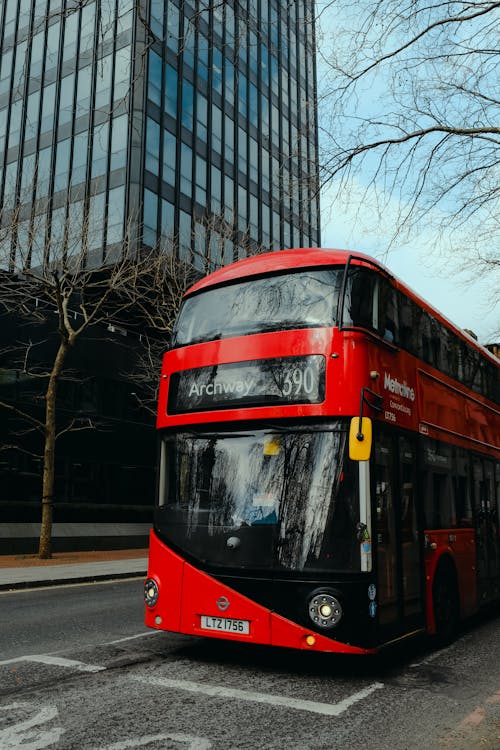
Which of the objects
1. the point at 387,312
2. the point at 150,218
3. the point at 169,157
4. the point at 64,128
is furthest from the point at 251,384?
the point at 64,128

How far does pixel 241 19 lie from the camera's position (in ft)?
15.7

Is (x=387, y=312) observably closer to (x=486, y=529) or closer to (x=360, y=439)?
(x=360, y=439)

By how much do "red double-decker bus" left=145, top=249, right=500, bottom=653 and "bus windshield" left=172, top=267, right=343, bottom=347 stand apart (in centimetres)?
2

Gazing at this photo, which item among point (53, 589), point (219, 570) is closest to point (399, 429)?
point (219, 570)

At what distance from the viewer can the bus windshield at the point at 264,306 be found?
6582mm

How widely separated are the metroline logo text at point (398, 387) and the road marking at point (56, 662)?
3.87 metres

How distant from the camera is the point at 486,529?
977 centimetres

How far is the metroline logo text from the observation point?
22.1ft

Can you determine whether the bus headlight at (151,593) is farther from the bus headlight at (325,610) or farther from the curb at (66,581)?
the curb at (66,581)

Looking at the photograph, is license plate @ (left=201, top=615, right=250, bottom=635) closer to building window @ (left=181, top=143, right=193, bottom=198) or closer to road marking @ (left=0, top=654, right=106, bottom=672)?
road marking @ (left=0, top=654, right=106, bottom=672)

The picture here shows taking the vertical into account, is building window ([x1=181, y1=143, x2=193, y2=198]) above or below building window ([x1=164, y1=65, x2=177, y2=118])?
below

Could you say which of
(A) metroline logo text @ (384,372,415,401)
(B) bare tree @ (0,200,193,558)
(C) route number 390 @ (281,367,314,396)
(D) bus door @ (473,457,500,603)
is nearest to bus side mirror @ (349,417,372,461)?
(C) route number 390 @ (281,367,314,396)

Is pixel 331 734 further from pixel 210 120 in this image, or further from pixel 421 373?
pixel 210 120

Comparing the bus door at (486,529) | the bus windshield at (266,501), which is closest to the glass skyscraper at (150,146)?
the bus door at (486,529)
